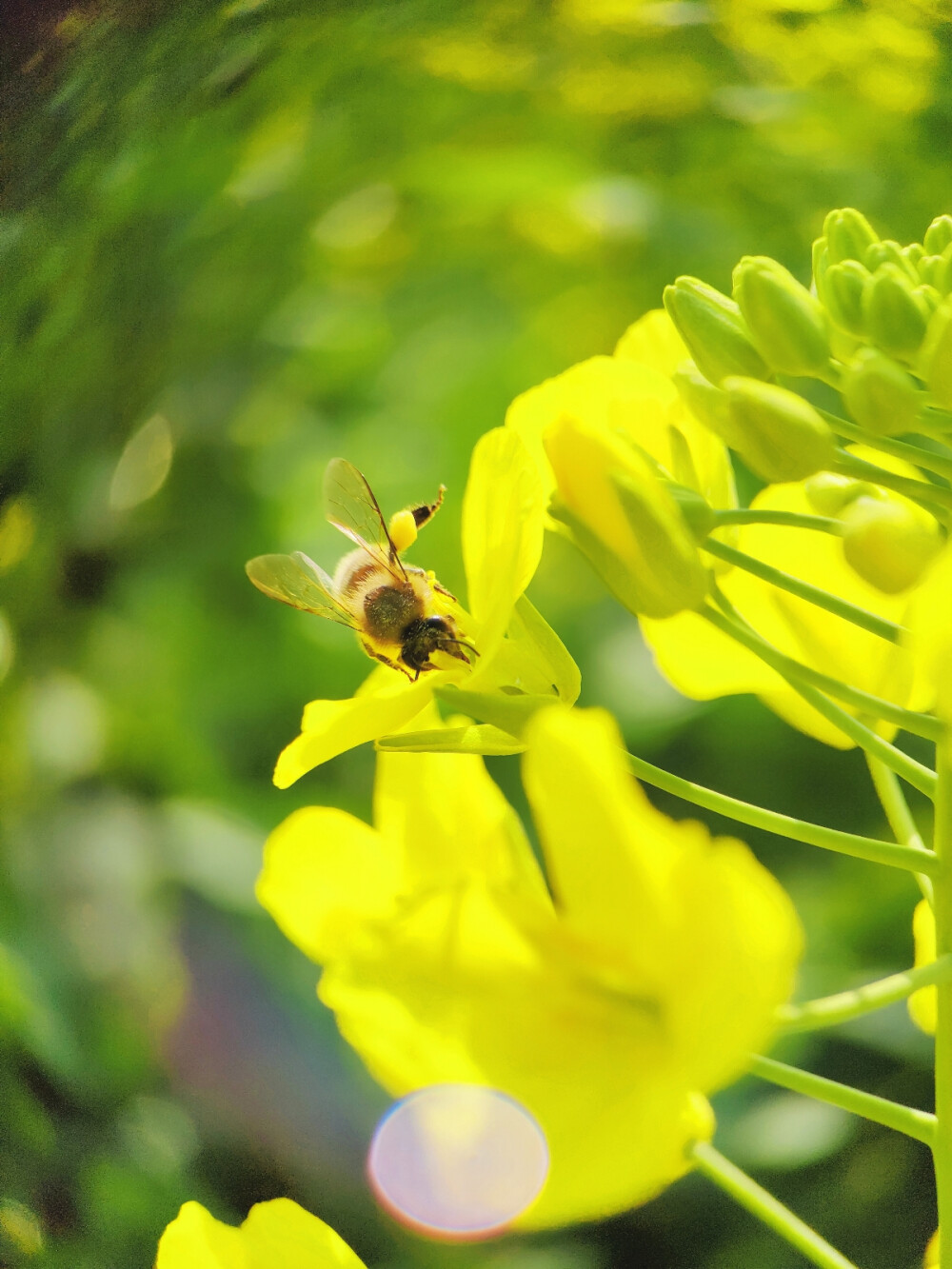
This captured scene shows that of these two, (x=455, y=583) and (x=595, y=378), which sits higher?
(x=595, y=378)

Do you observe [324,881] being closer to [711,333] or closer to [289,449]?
[711,333]

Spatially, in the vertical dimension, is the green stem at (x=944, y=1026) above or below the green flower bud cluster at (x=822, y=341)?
below

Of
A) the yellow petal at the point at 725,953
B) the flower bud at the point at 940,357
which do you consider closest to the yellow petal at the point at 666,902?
the yellow petal at the point at 725,953

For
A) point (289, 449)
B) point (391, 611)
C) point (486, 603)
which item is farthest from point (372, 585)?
point (289, 449)

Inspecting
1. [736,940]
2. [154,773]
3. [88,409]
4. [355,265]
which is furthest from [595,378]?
[154,773]

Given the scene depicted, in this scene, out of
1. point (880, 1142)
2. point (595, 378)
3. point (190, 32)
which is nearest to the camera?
point (595, 378)

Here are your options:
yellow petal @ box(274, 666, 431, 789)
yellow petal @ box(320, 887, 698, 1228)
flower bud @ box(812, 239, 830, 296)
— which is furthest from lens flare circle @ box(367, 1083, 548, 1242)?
flower bud @ box(812, 239, 830, 296)

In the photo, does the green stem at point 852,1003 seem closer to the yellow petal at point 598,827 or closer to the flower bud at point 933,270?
the yellow petal at point 598,827

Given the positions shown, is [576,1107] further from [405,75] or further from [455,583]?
[455,583]
